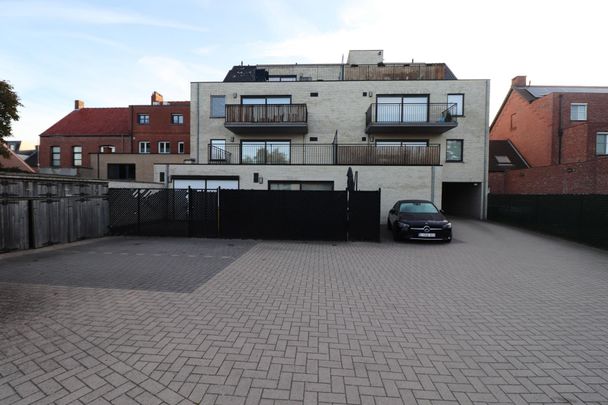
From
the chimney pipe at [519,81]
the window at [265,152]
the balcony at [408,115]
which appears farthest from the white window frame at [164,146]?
the chimney pipe at [519,81]

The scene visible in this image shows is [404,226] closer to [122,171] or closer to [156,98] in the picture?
[122,171]

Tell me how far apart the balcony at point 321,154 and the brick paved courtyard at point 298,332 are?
897 centimetres

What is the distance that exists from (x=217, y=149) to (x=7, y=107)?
10.7 metres

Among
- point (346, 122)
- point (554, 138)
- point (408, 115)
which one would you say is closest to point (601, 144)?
point (554, 138)

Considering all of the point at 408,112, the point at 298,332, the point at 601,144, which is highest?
the point at 408,112

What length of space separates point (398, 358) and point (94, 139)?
126 ft

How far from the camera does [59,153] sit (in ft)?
109

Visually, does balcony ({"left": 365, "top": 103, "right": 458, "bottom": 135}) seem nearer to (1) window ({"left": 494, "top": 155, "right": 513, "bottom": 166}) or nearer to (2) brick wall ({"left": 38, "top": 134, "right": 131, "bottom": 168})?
(1) window ({"left": 494, "top": 155, "right": 513, "bottom": 166})

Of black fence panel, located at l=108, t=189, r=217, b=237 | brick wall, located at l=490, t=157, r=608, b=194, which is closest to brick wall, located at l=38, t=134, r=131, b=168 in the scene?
black fence panel, located at l=108, t=189, r=217, b=237

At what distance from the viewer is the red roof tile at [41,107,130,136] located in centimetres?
3291

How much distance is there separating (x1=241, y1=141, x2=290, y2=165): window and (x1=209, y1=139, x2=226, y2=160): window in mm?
1210

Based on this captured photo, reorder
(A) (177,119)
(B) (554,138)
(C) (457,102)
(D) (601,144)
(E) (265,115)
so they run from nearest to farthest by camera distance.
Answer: (E) (265,115), (C) (457,102), (D) (601,144), (B) (554,138), (A) (177,119)

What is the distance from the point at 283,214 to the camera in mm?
10969

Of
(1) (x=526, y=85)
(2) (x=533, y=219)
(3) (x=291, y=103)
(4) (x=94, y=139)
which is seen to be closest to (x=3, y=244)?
(3) (x=291, y=103)
